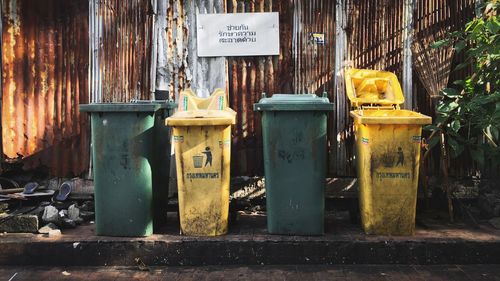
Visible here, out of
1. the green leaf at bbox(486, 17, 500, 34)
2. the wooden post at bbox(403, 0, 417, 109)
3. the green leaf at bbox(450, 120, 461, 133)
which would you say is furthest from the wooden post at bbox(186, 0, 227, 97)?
the green leaf at bbox(486, 17, 500, 34)

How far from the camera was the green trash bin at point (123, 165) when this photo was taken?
15.7 ft

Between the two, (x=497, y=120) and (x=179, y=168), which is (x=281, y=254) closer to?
(x=179, y=168)

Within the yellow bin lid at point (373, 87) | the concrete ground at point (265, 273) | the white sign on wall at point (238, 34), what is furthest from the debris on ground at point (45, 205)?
the yellow bin lid at point (373, 87)

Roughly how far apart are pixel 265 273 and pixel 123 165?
1.69 metres

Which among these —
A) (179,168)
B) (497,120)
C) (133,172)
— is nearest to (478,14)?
(497,120)

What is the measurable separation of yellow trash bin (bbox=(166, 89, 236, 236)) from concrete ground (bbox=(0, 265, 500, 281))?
0.45 m

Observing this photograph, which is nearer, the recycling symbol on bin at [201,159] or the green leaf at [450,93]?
the recycling symbol on bin at [201,159]


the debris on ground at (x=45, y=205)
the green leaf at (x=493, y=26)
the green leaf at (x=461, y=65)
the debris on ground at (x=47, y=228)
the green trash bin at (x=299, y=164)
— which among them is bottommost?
the debris on ground at (x=47, y=228)

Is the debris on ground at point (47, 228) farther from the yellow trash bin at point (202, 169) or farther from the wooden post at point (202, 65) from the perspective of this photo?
the wooden post at point (202, 65)

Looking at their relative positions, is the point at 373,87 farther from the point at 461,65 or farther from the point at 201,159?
the point at 201,159

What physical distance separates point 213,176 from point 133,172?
2.54ft

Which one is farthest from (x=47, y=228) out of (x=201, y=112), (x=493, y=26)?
(x=493, y=26)

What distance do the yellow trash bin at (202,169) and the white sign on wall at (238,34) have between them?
4.59 ft

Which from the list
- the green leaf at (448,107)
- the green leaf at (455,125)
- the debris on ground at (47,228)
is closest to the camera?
the debris on ground at (47,228)
